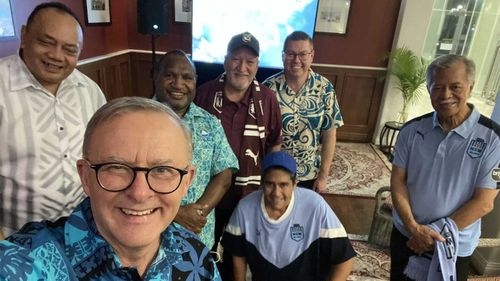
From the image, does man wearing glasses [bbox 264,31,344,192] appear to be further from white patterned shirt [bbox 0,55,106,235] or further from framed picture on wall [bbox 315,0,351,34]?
framed picture on wall [bbox 315,0,351,34]

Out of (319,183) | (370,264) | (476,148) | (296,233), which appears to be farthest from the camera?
(370,264)

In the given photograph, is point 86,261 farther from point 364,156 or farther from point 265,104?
point 364,156

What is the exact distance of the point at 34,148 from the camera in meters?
1.16

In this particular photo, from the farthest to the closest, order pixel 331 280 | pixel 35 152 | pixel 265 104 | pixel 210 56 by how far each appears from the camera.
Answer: pixel 210 56
pixel 265 104
pixel 331 280
pixel 35 152

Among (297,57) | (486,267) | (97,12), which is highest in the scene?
(97,12)

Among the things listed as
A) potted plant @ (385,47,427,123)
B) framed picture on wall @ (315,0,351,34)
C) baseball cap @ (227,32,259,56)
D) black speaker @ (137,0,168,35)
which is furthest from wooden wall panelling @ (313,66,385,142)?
baseball cap @ (227,32,259,56)

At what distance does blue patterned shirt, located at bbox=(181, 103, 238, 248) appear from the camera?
51.9 inches

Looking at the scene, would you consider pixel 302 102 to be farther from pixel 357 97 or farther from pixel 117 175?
pixel 357 97

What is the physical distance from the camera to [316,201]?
4.94ft

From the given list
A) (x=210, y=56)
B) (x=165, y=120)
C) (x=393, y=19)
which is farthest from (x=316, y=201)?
(x=393, y=19)

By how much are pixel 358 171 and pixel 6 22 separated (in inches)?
149

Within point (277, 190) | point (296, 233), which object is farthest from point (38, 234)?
point (296, 233)

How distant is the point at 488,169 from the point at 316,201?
74 cm

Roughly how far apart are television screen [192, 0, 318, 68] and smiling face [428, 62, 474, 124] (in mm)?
3067
